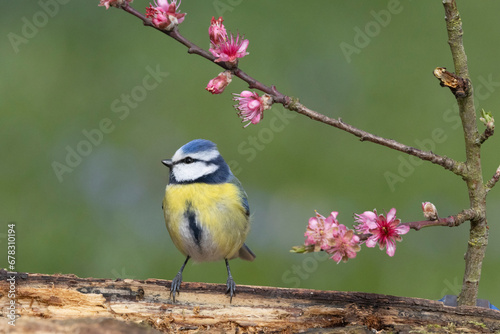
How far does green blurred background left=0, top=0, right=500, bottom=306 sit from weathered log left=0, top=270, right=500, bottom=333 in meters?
1.15

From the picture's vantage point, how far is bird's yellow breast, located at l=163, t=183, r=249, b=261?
7.08 feet

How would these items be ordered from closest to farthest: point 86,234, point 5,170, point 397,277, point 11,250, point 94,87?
point 11,250, point 397,277, point 86,234, point 5,170, point 94,87

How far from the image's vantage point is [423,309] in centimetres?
183

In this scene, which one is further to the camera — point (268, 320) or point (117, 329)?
point (268, 320)

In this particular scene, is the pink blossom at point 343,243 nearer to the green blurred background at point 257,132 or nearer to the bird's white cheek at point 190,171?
the bird's white cheek at point 190,171

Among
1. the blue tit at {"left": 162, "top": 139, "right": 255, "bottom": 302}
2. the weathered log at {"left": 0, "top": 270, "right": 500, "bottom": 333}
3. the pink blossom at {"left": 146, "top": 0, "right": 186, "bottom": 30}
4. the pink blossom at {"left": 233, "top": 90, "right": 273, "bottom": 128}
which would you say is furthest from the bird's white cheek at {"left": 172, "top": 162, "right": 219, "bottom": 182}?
the pink blossom at {"left": 146, "top": 0, "right": 186, "bottom": 30}

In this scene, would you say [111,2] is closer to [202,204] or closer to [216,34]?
[216,34]

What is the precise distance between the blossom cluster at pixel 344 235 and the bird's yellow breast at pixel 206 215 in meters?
0.65

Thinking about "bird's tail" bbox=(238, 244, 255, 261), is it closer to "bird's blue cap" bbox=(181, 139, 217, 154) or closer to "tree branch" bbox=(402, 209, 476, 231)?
"bird's blue cap" bbox=(181, 139, 217, 154)

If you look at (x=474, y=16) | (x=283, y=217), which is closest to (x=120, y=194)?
(x=283, y=217)

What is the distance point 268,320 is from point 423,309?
454 millimetres

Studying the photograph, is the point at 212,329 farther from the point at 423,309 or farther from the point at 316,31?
the point at 316,31

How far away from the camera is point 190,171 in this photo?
219 cm

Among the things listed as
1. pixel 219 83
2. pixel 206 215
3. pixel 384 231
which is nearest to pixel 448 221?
pixel 384 231
